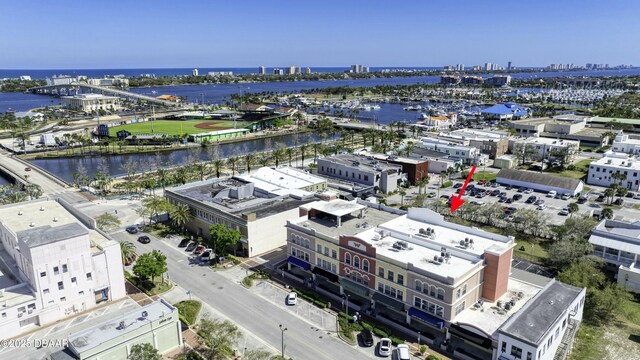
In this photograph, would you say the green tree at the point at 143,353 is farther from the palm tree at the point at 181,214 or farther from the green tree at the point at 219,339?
the palm tree at the point at 181,214

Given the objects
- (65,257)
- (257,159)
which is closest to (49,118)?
(257,159)

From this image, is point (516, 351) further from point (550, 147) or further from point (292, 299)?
point (550, 147)

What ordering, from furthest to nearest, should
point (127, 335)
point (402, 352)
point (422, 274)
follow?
point (422, 274), point (402, 352), point (127, 335)

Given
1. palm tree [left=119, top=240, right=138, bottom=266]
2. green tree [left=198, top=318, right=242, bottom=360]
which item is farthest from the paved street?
palm tree [left=119, top=240, right=138, bottom=266]

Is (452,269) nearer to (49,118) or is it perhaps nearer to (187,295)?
(187,295)

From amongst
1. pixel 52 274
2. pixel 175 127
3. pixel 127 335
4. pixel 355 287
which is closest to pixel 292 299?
pixel 355 287

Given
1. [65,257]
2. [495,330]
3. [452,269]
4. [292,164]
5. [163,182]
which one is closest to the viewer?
[495,330]
